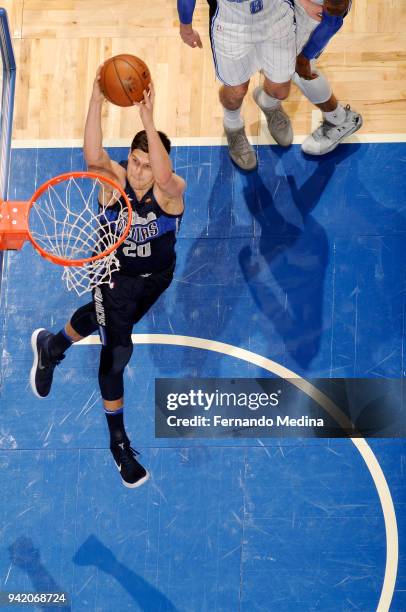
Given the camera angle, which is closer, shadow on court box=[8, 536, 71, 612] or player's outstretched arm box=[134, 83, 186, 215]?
player's outstretched arm box=[134, 83, 186, 215]

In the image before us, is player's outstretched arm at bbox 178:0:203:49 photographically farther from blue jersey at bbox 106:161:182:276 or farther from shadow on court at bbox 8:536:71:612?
shadow on court at bbox 8:536:71:612

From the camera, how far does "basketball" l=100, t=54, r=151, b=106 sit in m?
5.43

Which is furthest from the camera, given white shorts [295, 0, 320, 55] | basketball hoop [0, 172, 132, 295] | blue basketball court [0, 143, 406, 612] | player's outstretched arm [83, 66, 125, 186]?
blue basketball court [0, 143, 406, 612]

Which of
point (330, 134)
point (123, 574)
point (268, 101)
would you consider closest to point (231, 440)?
point (123, 574)

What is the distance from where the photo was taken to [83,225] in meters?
6.67

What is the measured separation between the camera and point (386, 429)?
6406mm

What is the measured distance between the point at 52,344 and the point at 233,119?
6.71 feet

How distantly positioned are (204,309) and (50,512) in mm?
1767

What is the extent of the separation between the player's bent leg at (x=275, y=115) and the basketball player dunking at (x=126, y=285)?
0.97m

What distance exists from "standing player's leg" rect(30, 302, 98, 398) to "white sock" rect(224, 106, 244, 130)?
1.63m

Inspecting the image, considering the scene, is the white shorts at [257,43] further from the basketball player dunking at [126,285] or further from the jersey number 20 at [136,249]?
the jersey number 20 at [136,249]

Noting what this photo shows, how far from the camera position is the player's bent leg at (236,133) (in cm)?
649

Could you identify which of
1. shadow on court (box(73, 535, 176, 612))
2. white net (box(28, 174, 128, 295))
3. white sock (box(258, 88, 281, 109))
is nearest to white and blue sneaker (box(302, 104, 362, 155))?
white sock (box(258, 88, 281, 109))

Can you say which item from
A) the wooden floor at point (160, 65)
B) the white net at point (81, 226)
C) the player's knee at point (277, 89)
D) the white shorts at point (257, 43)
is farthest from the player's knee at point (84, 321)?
the player's knee at point (277, 89)
